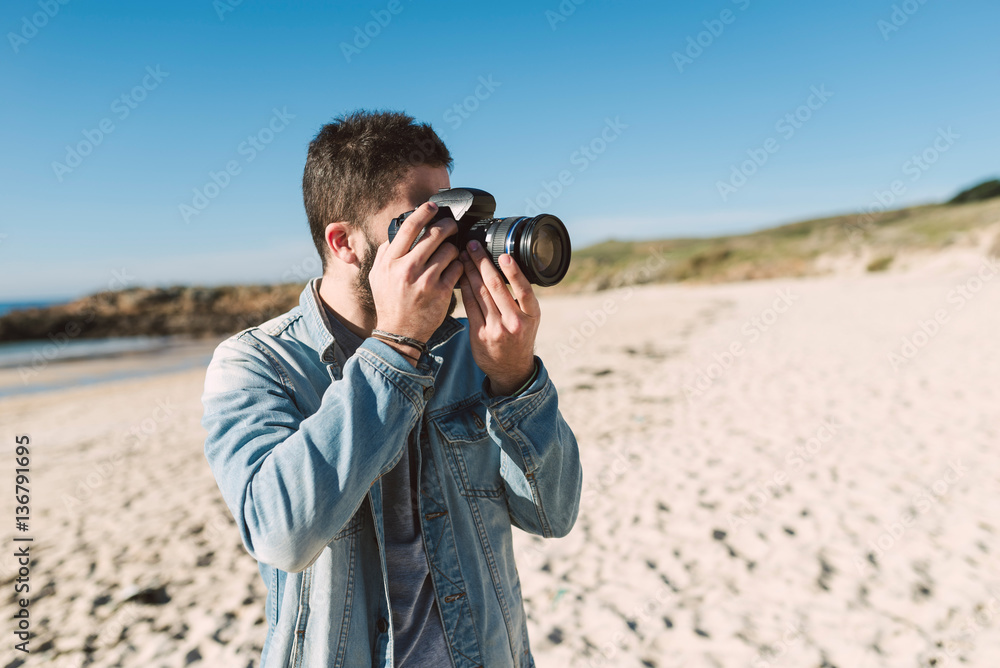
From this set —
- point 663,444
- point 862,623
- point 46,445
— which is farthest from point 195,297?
point 862,623

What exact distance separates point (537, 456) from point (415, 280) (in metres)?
0.45

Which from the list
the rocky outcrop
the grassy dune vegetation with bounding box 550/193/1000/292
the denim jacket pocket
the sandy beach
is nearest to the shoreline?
the rocky outcrop

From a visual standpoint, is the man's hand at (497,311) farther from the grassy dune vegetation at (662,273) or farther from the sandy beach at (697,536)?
the grassy dune vegetation at (662,273)

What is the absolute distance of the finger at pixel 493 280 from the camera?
1052 mm

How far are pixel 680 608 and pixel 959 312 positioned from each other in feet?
39.1

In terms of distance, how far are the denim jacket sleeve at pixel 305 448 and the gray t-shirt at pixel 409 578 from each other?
24 cm

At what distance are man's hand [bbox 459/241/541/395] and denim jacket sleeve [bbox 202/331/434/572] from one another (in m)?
0.16

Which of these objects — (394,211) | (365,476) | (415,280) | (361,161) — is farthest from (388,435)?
(361,161)

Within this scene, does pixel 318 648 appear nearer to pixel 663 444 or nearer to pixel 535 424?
pixel 535 424

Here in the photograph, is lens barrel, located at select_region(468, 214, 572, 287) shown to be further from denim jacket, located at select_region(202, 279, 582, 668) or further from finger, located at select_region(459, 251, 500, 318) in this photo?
denim jacket, located at select_region(202, 279, 582, 668)

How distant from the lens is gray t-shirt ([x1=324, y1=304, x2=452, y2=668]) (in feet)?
3.65

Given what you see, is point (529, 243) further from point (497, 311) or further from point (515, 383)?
point (515, 383)

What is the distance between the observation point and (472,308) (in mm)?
1088

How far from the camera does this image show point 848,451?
4.64m
